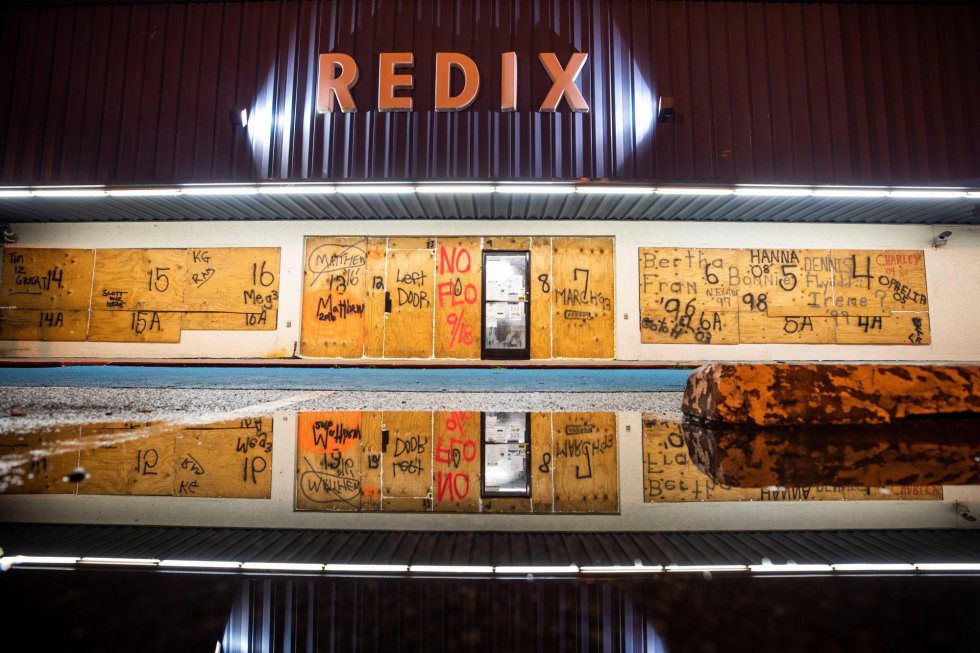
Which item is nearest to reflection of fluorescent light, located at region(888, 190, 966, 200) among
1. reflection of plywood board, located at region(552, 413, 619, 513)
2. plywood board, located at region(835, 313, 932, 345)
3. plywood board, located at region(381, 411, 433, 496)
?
plywood board, located at region(835, 313, 932, 345)

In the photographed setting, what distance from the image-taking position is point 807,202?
7203 mm

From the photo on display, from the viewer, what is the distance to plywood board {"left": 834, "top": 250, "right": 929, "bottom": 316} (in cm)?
800

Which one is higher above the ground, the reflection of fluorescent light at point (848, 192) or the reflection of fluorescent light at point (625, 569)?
the reflection of fluorescent light at point (848, 192)

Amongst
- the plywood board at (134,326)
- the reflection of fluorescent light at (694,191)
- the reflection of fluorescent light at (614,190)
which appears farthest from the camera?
the plywood board at (134,326)

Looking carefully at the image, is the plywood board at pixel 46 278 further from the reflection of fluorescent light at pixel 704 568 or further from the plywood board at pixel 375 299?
the reflection of fluorescent light at pixel 704 568

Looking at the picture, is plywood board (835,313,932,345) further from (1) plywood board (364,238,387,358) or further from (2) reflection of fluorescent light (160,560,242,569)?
(2) reflection of fluorescent light (160,560,242,569)

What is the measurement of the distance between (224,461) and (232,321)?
7.78 meters

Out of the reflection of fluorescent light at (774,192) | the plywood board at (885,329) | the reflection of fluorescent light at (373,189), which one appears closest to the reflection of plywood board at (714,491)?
the reflection of fluorescent light at (373,189)

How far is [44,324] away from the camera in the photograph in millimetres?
8219

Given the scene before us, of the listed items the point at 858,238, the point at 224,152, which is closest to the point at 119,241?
the point at 224,152

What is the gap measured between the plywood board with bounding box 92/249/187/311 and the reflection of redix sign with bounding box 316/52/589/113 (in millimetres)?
4265

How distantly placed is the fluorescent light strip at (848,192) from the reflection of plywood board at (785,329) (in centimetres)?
218

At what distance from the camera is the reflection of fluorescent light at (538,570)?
1.80 ft

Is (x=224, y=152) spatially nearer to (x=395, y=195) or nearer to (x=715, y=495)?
(x=395, y=195)
